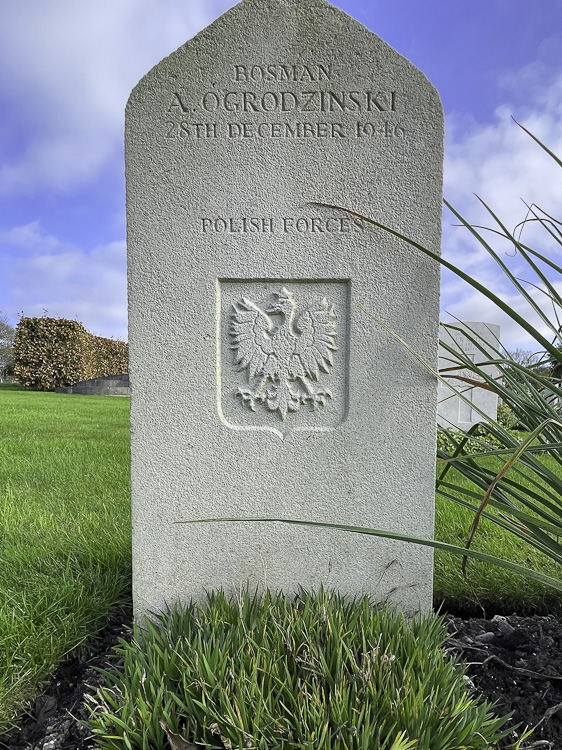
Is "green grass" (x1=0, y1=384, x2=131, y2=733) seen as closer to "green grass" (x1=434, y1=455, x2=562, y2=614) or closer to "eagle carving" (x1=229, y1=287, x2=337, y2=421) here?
"eagle carving" (x1=229, y1=287, x2=337, y2=421)

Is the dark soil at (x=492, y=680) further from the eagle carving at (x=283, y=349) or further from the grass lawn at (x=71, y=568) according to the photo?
the eagle carving at (x=283, y=349)

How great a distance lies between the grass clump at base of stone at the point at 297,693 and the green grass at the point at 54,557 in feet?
1.44

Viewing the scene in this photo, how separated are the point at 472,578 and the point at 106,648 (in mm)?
1551

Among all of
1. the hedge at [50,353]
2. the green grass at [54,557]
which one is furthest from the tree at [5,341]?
the green grass at [54,557]

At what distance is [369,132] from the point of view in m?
1.55

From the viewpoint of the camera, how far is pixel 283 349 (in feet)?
5.33

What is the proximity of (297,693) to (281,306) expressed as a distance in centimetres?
113

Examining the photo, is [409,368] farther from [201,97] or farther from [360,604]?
[201,97]

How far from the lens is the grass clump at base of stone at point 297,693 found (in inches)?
38.9

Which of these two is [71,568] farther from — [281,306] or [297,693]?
[281,306]

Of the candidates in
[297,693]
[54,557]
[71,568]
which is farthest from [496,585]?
[54,557]

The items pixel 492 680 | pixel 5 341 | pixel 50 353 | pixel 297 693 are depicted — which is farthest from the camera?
pixel 5 341

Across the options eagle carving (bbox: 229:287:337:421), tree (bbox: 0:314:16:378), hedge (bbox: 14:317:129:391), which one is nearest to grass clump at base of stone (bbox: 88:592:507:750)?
eagle carving (bbox: 229:287:337:421)

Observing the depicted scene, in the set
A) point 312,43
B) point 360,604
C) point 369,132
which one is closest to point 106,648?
point 360,604
